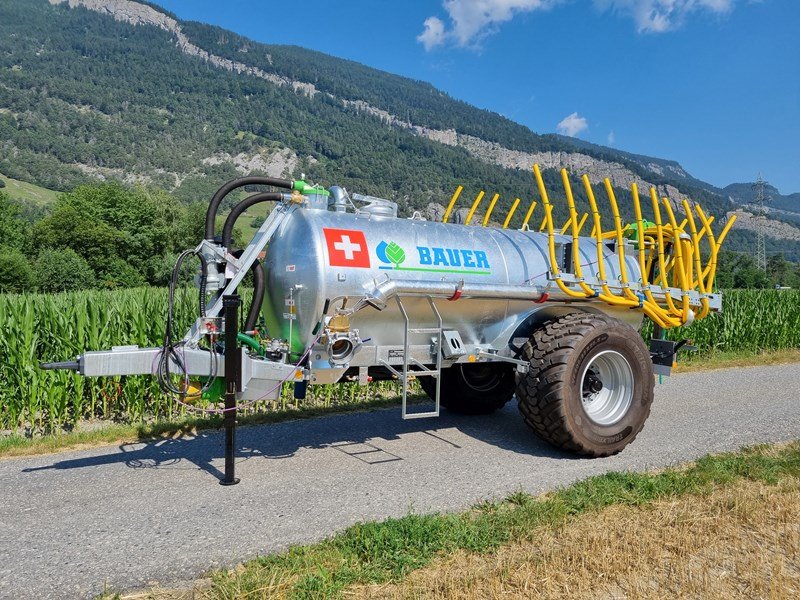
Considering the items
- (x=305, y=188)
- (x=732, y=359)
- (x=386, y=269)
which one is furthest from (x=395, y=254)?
(x=732, y=359)

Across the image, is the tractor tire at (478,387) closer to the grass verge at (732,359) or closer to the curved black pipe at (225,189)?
the curved black pipe at (225,189)

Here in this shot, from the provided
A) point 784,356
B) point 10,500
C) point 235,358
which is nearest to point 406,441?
point 235,358

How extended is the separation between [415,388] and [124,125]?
216614 millimetres

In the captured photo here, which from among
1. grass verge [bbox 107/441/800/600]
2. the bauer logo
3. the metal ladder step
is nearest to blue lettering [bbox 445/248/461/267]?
the bauer logo

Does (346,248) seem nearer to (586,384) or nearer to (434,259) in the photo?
(434,259)

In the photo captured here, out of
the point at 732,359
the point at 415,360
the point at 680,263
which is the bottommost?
the point at 732,359

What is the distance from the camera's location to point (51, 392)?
699cm

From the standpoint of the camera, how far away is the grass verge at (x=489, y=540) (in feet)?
10.6

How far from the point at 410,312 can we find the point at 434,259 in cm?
56

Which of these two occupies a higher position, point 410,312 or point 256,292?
point 256,292

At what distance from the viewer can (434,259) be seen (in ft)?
18.7

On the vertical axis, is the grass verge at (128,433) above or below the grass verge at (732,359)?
below

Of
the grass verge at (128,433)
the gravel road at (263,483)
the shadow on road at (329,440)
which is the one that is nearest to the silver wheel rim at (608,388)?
the gravel road at (263,483)

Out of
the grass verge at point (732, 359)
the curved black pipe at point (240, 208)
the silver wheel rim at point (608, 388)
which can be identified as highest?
the curved black pipe at point (240, 208)
